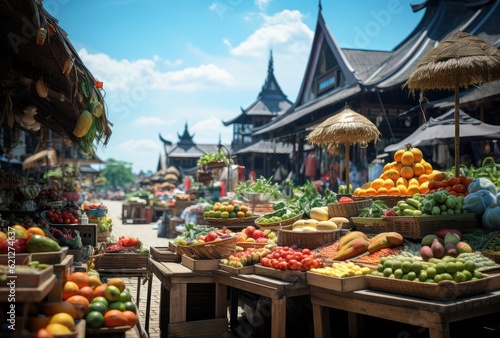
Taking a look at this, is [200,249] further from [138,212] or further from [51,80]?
[138,212]

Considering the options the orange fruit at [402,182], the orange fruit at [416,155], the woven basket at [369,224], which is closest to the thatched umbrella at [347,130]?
the orange fruit at [416,155]

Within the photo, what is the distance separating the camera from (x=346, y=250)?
493 centimetres

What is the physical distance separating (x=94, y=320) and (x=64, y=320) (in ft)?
1.17

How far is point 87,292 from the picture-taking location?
3406 millimetres

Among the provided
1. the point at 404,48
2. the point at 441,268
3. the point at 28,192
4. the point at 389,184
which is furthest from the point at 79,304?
the point at 404,48

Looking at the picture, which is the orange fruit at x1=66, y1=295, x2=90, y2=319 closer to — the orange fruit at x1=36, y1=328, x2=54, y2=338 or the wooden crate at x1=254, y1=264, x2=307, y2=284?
the orange fruit at x1=36, y1=328, x2=54, y2=338

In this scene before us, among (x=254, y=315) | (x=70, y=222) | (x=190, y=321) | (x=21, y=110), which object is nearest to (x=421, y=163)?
(x=254, y=315)

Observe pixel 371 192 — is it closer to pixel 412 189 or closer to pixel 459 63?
pixel 412 189

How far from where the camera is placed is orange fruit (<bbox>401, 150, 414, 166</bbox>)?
687cm

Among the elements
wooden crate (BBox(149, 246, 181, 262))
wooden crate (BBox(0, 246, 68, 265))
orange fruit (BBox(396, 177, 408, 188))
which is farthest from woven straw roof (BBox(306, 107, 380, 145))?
wooden crate (BBox(0, 246, 68, 265))

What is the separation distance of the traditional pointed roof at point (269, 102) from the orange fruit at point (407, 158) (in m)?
28.9

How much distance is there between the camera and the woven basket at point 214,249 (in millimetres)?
5000

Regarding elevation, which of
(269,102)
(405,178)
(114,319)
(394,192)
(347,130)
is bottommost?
(114,319)

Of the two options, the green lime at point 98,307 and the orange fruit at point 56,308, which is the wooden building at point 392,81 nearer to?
the green lime at point 98,307
